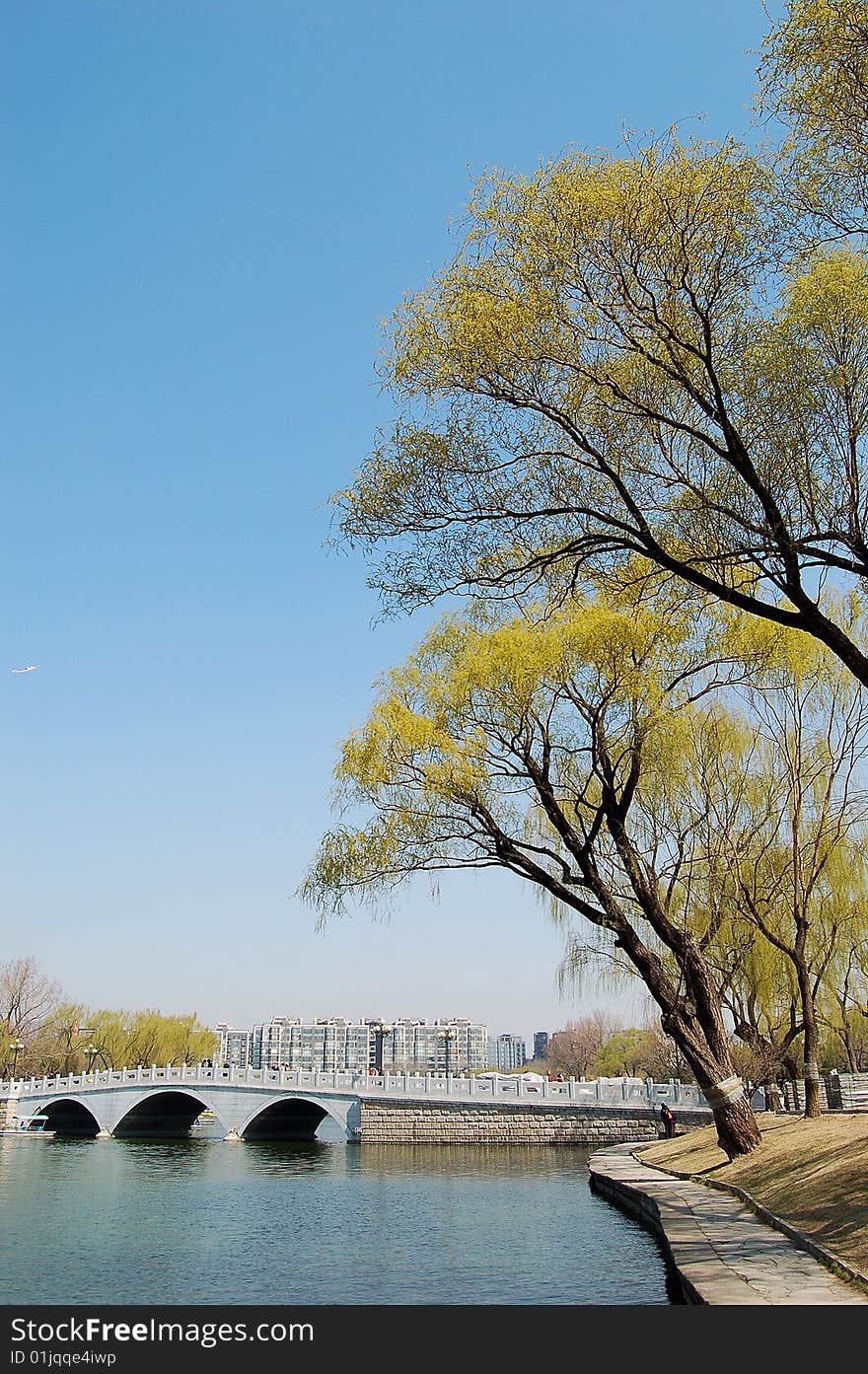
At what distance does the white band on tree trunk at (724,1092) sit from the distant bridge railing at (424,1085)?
16.7 m

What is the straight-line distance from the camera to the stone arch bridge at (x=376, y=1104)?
29.8 m

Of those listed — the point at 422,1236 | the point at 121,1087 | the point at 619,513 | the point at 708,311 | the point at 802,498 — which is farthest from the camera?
the point at 121,1087

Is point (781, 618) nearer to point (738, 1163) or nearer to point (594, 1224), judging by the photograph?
point (738, 1163)

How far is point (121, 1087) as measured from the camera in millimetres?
37094

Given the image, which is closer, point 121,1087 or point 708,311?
point 708,311

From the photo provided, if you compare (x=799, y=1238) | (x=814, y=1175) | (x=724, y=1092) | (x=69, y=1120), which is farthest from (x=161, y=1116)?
(x=799, y=1238)

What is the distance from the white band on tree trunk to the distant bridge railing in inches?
656

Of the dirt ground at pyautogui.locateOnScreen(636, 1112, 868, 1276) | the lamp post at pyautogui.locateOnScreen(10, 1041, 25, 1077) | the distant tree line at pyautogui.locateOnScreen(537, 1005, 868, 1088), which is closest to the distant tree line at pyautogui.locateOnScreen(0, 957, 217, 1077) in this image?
the lamp post at pyautogui.locateOnScreen(10, 1041, 25, 1077)

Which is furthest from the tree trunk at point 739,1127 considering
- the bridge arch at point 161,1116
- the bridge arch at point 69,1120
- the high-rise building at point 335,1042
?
the high-rise building at point 335,1042

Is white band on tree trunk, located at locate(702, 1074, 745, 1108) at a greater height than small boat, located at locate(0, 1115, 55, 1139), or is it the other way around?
white band on tree trunk, located at locate(702, 1074, 745, 1108)

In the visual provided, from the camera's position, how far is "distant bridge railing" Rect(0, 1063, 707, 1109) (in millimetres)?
29781

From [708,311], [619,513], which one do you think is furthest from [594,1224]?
[708,311]
